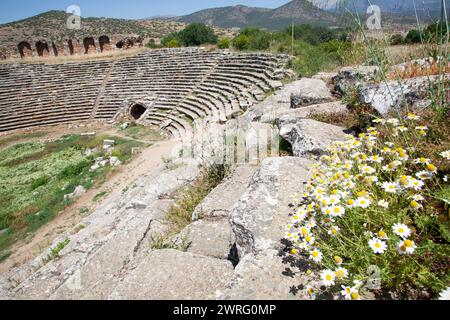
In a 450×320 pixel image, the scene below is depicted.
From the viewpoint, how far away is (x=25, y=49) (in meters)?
28.8

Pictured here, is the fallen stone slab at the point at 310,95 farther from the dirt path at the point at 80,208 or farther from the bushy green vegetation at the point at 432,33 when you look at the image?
the dirt path at the point at 80,208

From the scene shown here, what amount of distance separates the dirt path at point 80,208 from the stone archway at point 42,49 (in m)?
24.3

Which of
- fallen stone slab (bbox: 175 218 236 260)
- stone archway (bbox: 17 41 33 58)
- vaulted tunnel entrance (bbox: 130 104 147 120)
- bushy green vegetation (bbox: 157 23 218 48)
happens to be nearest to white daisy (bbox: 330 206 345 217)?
fallen stone slab (bbox: 175 218 236 260)

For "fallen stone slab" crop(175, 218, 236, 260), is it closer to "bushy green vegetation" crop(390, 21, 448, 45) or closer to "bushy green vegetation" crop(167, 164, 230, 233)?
"bushy green vegetation" crop(167, 164, 230, 233)

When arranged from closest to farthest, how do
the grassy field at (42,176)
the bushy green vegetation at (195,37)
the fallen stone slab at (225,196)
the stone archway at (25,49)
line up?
the fallen stone slab at (225,196) → the grassy field at (42,176) → the stone archway at (25,49) → the bushy green vegetation at (195,37)

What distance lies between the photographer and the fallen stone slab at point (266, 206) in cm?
215

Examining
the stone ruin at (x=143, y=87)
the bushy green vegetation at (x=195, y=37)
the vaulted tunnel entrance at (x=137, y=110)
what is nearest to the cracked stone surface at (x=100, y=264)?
the stone ruin at (x=143, y=87)

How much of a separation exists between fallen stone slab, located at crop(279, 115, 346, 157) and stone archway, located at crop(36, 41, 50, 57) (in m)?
33.6

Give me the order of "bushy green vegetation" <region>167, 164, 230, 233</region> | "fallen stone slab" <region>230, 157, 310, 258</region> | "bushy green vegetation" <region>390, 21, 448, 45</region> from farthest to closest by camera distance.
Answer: "bushy green vegetation" <region>167, 164, 230, 233</region> < "bushy green vegetation" <region>390, 21, 448, 45</region> < "fallen stone slab" <region>230, 157, 310, 258</region>

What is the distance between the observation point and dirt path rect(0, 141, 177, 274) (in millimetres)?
7504

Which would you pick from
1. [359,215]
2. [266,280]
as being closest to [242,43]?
[359,215]

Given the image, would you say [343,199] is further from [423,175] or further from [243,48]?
[243,48]

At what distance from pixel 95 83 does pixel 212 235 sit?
79.3 ft

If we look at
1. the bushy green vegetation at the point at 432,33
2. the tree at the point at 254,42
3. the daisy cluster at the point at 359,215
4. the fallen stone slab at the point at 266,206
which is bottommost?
the fallen stone slab at the point at 266,206
